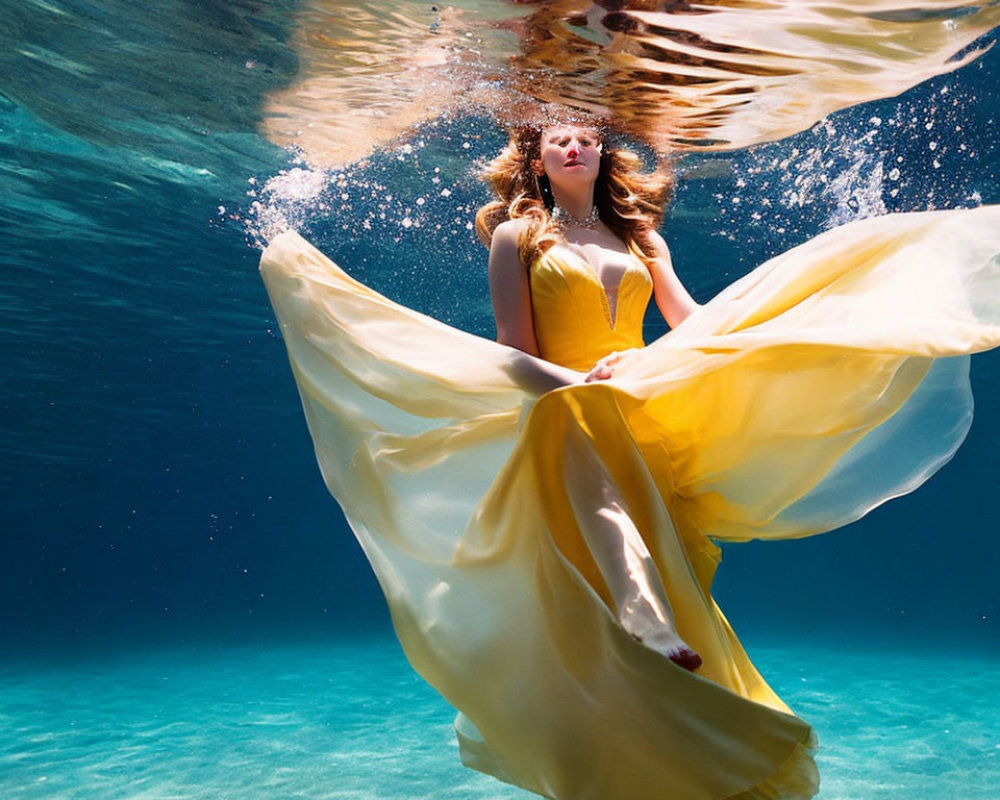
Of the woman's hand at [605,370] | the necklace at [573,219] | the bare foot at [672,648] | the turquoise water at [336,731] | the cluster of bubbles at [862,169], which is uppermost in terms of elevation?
the cluster of bubbles at [862,169]

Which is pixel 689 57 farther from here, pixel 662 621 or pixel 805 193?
pixel 805 193

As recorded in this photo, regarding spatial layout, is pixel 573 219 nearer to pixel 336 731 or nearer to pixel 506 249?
pixel 506 249

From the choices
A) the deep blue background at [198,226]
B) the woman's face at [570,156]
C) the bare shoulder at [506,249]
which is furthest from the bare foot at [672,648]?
the deep blue background at [198,226]

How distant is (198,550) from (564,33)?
82.4 m

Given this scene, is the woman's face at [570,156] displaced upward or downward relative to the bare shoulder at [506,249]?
upward

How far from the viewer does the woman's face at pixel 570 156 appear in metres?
4.36

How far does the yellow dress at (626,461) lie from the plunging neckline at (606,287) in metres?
0.03

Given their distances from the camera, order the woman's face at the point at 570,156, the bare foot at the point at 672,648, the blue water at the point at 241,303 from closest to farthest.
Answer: the bare foot at the point at 672,648 < the woman's face at the point at 570,156 < the blue water at the point at 241,303

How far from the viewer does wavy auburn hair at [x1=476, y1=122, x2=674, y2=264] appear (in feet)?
14.8

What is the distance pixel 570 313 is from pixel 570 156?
919 mm

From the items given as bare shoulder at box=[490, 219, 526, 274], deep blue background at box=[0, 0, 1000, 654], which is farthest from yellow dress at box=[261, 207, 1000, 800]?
deep blue background at box=[0, 0, 1000, 654]

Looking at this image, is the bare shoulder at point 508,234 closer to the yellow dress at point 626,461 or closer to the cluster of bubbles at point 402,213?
the yellow dress at point 626,461

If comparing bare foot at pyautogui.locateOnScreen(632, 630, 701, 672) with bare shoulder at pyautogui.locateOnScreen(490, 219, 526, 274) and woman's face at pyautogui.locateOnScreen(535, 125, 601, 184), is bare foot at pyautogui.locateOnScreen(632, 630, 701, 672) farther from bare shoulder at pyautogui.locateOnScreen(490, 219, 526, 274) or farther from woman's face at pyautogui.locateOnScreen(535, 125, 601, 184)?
woman's face at pyautogui.locateOnScreen(535, 125, 601, 184)

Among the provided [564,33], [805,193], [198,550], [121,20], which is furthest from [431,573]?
[198,550]
